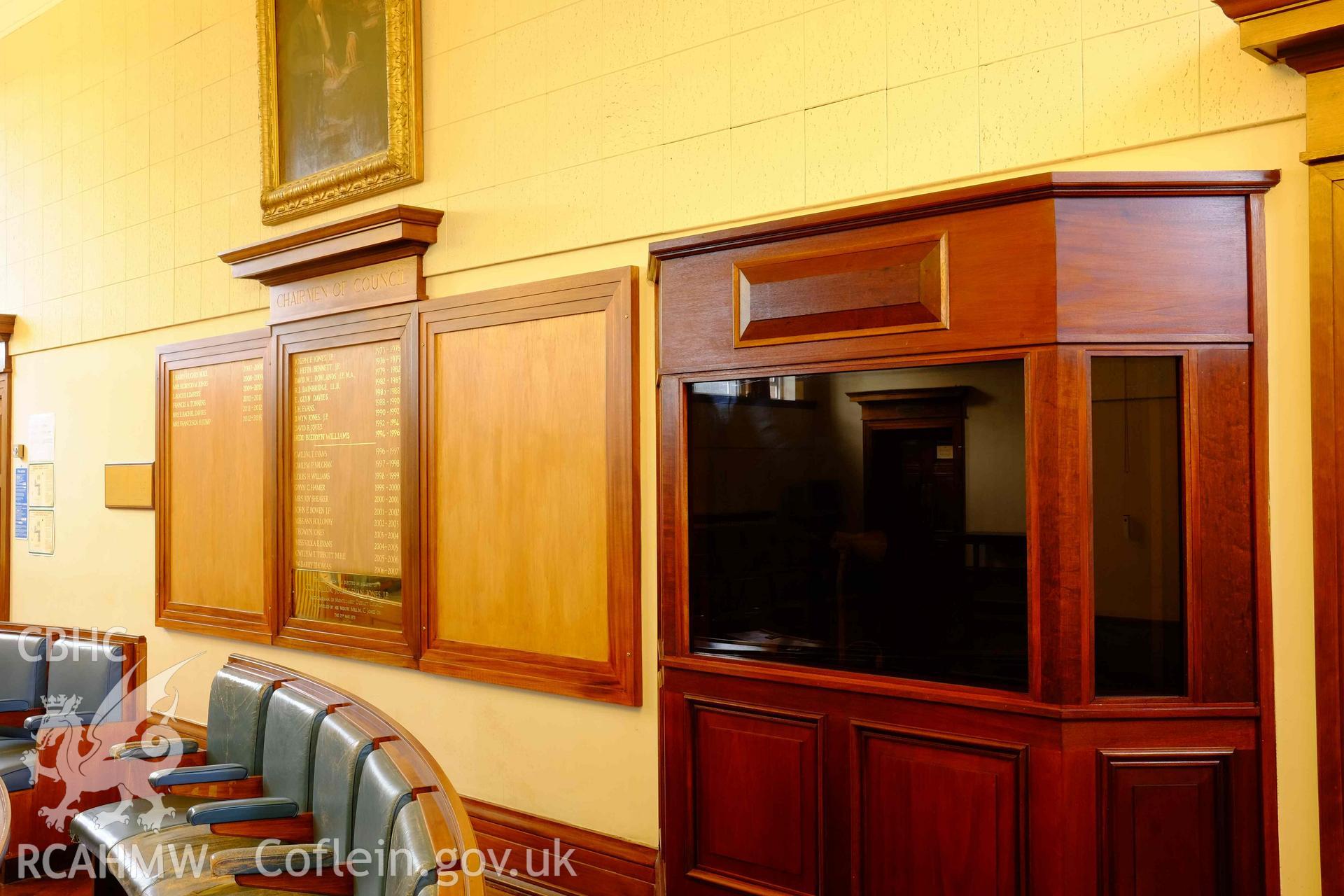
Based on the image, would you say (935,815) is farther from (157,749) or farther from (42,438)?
(42,438)

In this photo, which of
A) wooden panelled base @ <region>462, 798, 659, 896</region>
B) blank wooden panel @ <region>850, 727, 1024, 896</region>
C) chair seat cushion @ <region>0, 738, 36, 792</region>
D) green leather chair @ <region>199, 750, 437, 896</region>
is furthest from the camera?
chair seat cushion @ <region>0, 738, 36, 792</region>

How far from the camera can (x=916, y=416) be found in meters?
2.88

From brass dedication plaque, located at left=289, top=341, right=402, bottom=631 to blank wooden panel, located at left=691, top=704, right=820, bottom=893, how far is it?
2.25 metres

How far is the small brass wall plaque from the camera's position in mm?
6684

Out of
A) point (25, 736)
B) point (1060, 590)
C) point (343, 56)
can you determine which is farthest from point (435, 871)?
point (343, 56)

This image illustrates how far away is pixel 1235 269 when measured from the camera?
263 cm

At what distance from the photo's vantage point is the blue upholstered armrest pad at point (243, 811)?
2.83 metres

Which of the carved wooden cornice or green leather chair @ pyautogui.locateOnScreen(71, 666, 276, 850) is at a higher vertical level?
the carved wooden cornice

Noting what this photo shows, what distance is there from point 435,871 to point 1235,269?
7.66 feet

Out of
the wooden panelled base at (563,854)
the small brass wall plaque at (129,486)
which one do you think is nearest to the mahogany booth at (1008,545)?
the wooden panelled base at (563,854)

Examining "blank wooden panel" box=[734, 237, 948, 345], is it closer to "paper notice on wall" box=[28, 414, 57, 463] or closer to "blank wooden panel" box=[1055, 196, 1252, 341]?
"blank wooden panel" box=[1055, 196, 1252, 341]

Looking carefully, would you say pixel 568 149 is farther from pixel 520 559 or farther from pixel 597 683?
pixel 597 683

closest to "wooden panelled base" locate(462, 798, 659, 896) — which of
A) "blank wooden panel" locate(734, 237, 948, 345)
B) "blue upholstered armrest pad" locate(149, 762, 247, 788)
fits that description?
"blue upholstered armrest pad" locate(149, 762, 247, 788)

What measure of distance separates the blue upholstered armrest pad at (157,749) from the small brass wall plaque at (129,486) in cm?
325
